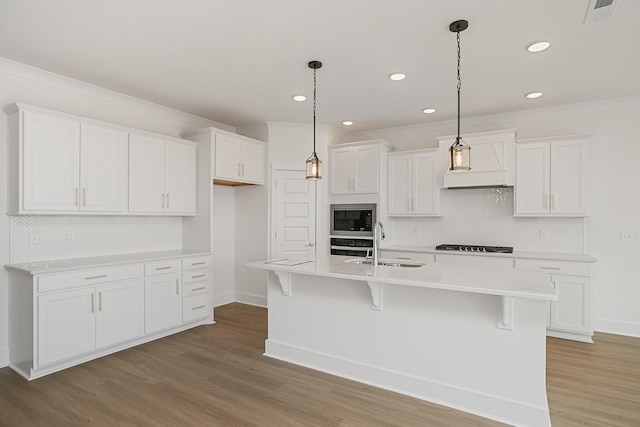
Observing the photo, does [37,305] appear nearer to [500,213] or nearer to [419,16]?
[419,16]

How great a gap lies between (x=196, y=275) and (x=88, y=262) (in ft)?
3.86

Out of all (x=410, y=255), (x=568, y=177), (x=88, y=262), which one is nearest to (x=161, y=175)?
(x=88, y=262)

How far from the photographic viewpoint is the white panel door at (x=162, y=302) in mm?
3686

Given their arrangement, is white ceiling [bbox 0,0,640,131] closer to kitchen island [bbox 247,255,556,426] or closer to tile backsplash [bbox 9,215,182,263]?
tile backsplash [bbox 9,215,182,263]

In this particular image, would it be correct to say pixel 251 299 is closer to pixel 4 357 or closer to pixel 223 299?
pixel 223 299

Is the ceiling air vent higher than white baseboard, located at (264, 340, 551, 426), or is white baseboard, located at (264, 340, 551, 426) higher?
the ceiling air vent

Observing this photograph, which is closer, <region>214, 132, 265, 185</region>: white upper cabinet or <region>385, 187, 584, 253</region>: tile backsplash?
<region>385, 187, 584, 253</region>: tile backsplash

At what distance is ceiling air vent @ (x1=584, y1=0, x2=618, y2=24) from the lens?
87.1 inches

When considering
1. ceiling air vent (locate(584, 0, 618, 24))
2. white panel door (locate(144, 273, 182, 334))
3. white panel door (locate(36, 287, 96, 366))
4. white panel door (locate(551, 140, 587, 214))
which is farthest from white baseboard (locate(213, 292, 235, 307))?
ceiling air vent (locate(584, 0, 618, 24))

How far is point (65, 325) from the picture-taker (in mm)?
3021

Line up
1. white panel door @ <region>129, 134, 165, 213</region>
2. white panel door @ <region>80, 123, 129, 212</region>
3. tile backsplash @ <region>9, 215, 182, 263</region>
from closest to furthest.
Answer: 1. tile backsplash @ <region>9, 215, 182, 263</region>
2. white panel door @ <region>80, 123, 129, 212</region>
3. white panel door @ <region>129, 134, 165, 213</region>

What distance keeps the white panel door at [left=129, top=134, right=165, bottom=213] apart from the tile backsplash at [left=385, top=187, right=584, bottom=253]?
3221 millimetres

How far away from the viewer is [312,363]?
10.2ft

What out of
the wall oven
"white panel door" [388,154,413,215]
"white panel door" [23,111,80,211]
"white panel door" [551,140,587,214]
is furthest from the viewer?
the wall oven
